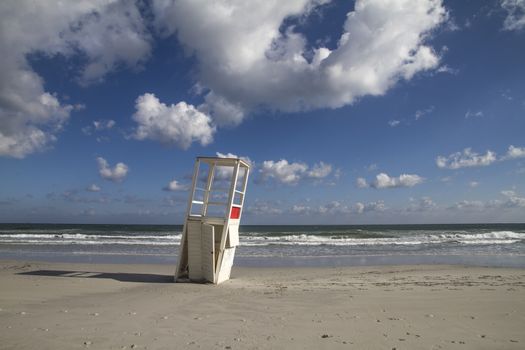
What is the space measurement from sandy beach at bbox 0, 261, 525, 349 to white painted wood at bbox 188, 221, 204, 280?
600 mm

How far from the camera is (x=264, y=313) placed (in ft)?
20.7

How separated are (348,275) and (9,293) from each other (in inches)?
362

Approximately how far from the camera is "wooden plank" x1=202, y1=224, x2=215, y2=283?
31.7 ft

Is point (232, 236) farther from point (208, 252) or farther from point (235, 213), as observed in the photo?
point (208, 252)

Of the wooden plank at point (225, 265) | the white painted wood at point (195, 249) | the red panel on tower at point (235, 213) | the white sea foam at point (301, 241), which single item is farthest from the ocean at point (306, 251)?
the white painted wood at point (195, 249)

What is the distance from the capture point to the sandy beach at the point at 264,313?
4707 millimetres

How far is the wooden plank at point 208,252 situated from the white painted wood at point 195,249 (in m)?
0.13

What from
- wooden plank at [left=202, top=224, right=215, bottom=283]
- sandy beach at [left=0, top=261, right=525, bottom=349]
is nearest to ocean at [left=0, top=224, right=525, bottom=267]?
wooden plank at [left=202, top=224, right=215, bottom=283]

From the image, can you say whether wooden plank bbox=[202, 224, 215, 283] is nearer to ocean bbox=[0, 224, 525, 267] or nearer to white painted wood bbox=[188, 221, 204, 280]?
white painted wood bbox=[188, 221, 204, 280]

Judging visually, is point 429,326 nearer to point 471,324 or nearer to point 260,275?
point 471,324

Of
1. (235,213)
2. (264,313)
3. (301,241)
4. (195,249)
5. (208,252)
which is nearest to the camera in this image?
(264,313)

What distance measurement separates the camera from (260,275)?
41.0 feet

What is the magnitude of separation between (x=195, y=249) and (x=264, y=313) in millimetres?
4105

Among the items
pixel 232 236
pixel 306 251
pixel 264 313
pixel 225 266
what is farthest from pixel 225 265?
pixel 306 251
